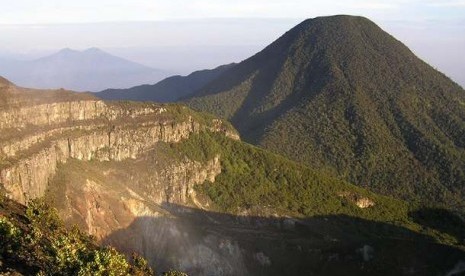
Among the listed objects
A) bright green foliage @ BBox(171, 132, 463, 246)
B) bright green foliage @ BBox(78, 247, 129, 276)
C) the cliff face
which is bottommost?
bright green foliage @ BBox(171, 132, 463, 246)

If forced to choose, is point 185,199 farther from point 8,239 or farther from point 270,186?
point 8,239

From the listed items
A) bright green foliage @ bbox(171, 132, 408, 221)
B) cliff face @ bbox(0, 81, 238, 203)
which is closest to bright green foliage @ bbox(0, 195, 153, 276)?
cliff face @ bbox(0, 81, 238, 203)

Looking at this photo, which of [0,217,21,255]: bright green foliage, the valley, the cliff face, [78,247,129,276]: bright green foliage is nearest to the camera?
[78,247,129,276]: bright green foliage

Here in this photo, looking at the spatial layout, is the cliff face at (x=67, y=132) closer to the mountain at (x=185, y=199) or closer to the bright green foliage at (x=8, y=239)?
the mountain at (x=185, y=199)

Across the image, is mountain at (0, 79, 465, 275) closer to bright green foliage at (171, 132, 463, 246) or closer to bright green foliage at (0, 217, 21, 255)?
bright green foliage at (171, 132, 463, 246)

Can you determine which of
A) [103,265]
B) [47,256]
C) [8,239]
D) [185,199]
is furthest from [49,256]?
[185,199]

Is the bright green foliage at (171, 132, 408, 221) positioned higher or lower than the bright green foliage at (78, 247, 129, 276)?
lower
